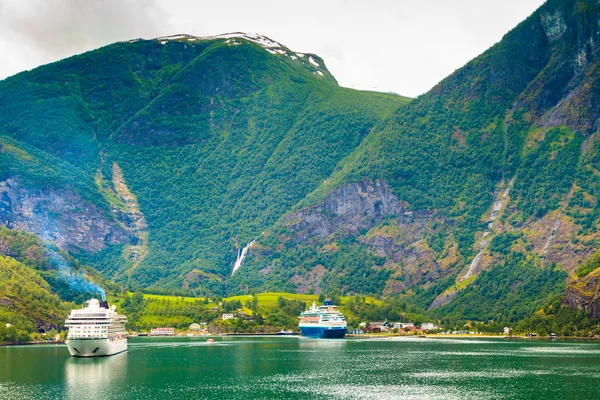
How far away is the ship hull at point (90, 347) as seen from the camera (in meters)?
166

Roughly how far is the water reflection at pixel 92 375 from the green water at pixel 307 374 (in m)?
0.13

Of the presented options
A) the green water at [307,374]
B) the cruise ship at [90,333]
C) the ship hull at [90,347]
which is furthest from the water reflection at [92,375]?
the cruise ship at [90,333]

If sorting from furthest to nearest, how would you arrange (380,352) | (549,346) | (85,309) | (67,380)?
(549,346)
(380,352)
(85,309)
(67,380)

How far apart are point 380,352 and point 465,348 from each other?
2185 centimetres

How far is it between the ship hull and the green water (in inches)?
103

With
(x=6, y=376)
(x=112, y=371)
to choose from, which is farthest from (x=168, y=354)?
(x=6, y=376)

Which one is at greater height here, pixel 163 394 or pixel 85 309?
pixel 85 309

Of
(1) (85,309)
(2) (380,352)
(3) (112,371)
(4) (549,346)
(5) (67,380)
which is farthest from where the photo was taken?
(4) (549,346)

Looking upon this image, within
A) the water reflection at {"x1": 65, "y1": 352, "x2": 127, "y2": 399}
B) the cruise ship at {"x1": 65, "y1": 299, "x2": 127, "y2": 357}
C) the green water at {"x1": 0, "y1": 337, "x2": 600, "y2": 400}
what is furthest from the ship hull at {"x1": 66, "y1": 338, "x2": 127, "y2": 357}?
the green water at {"x1": 0, "y1": 337, "x2": 600, "y2": 400}

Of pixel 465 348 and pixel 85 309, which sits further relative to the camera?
pixel 465 348

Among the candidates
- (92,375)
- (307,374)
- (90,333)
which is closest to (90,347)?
(90,333)

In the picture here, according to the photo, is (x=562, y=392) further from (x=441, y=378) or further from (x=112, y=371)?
(x=112, y=371)

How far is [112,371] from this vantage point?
140m

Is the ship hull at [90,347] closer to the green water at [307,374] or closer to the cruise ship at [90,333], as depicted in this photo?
the cruise ship at [90,333]
